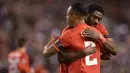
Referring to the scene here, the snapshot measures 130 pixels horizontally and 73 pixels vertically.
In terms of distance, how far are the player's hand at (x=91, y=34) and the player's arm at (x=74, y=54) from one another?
0.13m

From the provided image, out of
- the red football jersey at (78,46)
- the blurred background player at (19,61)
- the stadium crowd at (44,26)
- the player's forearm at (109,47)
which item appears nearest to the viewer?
the red football jersey at (78,46)

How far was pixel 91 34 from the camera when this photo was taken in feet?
23.0

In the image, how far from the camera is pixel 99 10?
7438mm

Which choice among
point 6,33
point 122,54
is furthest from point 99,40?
point 6,33

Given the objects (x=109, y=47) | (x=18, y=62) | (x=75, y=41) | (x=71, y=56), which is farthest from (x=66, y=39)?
(x=18, y=62)

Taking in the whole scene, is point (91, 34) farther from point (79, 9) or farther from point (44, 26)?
point (44, 26)

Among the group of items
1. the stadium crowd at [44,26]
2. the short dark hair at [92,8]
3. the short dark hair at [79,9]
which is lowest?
the stadium crowd at [44,26]

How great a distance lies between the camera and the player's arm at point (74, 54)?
7.01 metres

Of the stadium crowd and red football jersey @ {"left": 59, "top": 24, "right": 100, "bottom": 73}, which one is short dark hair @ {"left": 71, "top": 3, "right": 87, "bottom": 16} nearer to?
red football jersey @ {"left": 59, "top": 24, "right": 100, "bottom": 73}

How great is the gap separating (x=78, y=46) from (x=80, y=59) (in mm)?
170

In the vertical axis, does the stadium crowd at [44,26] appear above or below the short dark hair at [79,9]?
below

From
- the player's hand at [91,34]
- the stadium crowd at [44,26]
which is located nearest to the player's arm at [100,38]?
the player's hand at [91,34]

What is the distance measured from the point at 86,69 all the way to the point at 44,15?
9553mm

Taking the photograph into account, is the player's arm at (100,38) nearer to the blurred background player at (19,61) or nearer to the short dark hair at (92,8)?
the short dark hair at (92,8)
